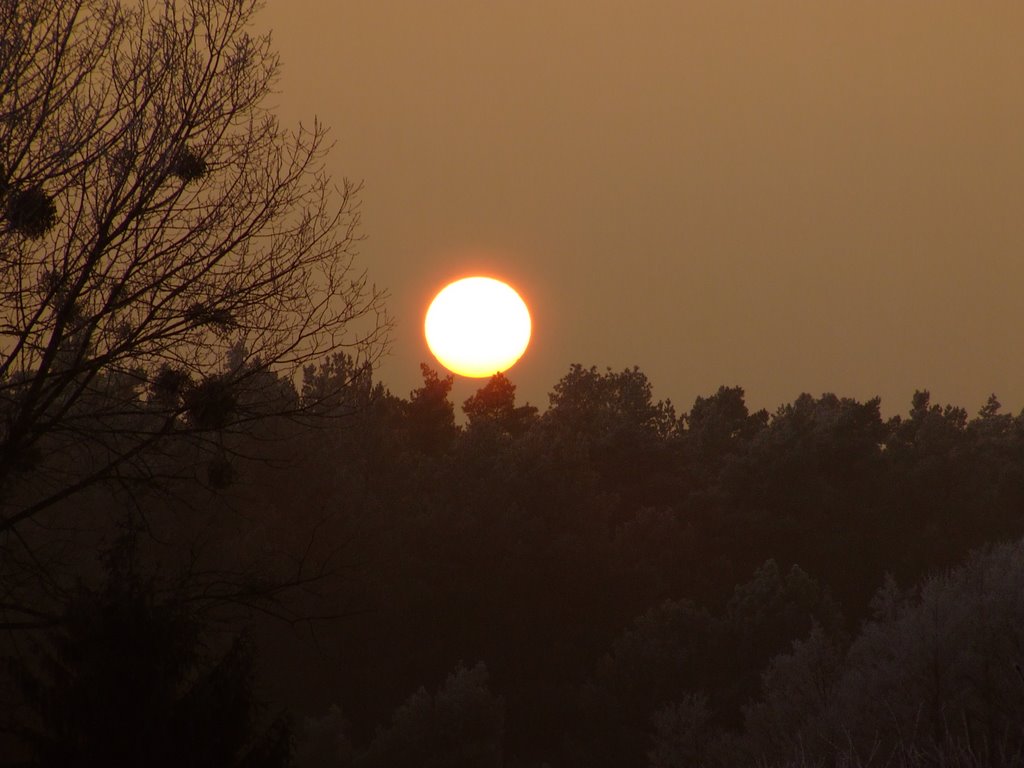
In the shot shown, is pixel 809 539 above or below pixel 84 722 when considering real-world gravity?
below

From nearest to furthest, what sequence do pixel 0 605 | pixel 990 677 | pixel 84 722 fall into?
pixel 0 605
pixel 84 722
pixel 990 677

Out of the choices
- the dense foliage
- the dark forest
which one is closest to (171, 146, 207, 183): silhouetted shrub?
the dark forest

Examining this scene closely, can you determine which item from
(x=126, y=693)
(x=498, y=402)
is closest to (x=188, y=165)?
(x=126, y=693)

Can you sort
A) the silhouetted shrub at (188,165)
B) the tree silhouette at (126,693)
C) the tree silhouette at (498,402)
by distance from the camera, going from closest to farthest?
the silhouetted shrub at (188,165), the tree silhouette at (126,693), the tree silhouette at (498,402)

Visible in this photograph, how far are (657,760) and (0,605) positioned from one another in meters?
29.1

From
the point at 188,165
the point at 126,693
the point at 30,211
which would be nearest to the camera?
the point at 30,211

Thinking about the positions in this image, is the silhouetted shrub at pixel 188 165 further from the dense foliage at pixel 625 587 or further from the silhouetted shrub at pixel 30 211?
the dense foliage at pixel 625 587

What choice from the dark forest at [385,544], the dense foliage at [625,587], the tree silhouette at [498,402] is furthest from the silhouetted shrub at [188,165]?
the tree silhouette at [498,402]

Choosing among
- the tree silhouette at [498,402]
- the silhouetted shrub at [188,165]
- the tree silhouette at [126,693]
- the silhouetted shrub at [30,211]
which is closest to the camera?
the silhouetted shrub at [30,211]

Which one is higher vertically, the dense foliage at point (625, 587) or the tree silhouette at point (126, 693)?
the tree silhouette at point (126, 693)

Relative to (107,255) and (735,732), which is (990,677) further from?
(107,255)

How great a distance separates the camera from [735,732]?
1467 inches

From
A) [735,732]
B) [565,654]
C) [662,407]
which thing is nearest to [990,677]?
[735,732]

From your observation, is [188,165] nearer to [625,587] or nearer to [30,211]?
[30,211]
